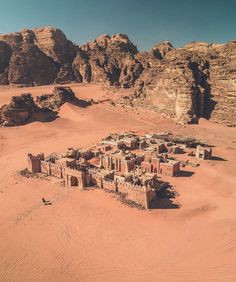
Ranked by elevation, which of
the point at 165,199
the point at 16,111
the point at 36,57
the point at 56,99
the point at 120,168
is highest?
the point at 36,57

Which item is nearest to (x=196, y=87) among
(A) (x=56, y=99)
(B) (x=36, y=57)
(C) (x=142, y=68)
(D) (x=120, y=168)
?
(A) (x=56, y=99)

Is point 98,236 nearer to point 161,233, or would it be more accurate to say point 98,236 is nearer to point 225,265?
point 161,233

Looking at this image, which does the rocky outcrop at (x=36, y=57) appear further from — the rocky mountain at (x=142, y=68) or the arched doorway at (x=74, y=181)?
the arched doorway at (x=74, y=181)

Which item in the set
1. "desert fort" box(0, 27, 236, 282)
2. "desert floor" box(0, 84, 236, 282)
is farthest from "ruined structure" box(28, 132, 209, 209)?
"desert floor" box(0, 84, 236, 282)

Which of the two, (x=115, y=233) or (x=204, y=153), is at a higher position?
(x=204, y=153)

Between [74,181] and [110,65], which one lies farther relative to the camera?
[110,65]

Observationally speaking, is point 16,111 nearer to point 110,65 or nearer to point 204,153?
point 204,153

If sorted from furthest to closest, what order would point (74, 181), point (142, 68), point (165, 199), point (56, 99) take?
point (142, 68), point (56, 99), point (74, 181), point (165, 199)
